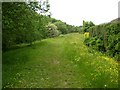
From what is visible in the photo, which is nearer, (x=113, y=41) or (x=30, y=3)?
(x=30, y=3)

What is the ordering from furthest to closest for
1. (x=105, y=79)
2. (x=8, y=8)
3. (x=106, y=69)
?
(x=8, y=8) → (x=106, y=69) → (x=105, y=79)

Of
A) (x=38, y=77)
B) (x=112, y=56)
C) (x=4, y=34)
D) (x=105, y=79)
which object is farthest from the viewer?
(x=112, y=56)

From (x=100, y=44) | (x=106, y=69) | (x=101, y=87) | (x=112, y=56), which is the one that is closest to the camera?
(x=101, y=87)

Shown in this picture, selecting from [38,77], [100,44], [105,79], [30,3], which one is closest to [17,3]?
[30,3]

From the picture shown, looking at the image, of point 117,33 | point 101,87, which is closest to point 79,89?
point 101,87

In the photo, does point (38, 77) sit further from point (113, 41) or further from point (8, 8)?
point (113, 41)

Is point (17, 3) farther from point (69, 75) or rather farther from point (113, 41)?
point (113, 41)

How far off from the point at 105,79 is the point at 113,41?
44.9 feet

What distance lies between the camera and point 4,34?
26062 millimetres

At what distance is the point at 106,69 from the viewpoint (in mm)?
19859

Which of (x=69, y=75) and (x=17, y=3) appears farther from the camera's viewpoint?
(x=17, y=3)

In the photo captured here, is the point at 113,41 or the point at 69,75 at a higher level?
the point at 113,41

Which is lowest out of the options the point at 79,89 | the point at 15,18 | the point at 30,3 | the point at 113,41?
the point at 79,89

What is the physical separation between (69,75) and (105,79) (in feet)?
12.0
